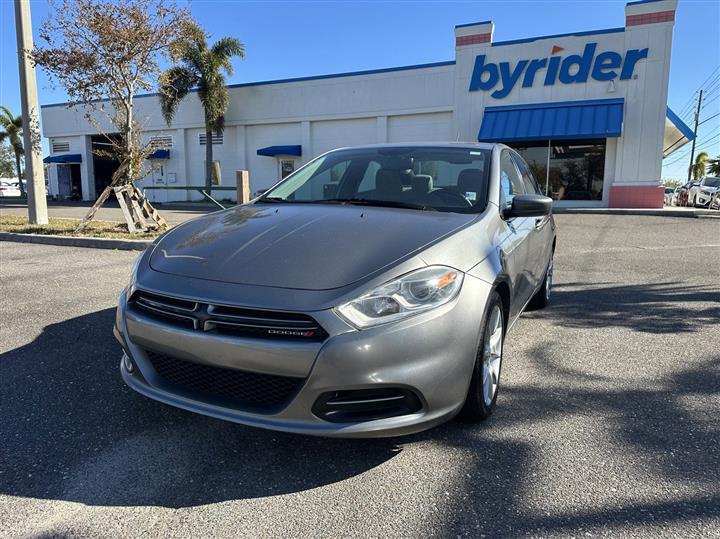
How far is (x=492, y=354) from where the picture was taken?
292 cm

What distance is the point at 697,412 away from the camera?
302 cm

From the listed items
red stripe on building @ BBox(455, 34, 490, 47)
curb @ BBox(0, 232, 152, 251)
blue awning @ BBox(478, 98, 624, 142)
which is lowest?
curb @ BBox(0, 232, 152, 251)

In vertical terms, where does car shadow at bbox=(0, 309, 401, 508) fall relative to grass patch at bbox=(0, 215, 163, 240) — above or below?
below

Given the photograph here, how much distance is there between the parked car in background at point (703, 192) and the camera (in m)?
22.9

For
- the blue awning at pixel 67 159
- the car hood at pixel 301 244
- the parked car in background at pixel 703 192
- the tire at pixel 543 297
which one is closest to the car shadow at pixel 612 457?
the car hood at pixel 301 244

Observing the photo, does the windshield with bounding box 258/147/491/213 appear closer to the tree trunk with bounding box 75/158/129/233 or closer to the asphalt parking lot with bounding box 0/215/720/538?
the asphalt parking lot with bounding box 0/215/720/538

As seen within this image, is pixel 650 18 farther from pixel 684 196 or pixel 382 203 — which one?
pixel 382 203

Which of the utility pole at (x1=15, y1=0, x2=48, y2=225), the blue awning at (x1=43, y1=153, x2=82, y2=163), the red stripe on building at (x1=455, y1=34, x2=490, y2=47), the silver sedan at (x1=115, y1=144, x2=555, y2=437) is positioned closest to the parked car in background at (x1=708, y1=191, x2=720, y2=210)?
the red stripe on building at (x1=455, y1=34, x2=490, y2=47)

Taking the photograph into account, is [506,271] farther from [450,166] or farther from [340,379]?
[340,379]

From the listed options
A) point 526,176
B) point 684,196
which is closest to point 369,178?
point 526,176

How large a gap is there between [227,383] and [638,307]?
462cm

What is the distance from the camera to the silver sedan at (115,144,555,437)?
219cm

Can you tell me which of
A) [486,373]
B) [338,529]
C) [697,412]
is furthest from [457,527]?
[697,412]

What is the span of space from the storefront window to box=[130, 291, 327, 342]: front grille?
20.1 m
